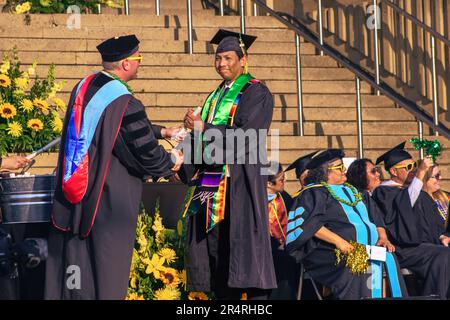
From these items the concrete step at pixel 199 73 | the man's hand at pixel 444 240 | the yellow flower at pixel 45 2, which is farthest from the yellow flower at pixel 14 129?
the yellow flower at pixel 45 2

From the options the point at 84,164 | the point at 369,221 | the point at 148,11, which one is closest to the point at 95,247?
the point at 84,164

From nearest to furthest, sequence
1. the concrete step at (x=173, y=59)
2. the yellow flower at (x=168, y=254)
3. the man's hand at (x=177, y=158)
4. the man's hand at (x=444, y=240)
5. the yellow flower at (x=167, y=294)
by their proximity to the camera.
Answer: the man's hand at (x=177, y=158) < the yellow flower at (x=167, y=294) < the yellow flower at (x=168, y=254) < the man's hand at (x=444, y=240) < the concrete step at (x=173, y=59)

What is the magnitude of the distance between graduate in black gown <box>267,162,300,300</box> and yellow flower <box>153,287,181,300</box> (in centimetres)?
171

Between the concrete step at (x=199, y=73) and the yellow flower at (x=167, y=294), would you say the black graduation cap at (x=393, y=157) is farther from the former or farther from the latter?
the yellow flower at (x=167, y=294)

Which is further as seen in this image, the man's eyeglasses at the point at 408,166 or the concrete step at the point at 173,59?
the concrete step at the point at 173,59

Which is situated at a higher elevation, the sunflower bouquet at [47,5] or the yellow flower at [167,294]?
the sunflower bouquet at [47,5]

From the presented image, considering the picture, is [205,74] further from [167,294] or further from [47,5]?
[167,294]

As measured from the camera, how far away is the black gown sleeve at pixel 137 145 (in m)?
9.42

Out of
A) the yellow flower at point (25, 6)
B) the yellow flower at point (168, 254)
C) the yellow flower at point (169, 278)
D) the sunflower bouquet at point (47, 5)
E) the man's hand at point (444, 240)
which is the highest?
the sunflower bouquet at point (47, 5)

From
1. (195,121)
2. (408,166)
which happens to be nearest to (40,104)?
(195,121)

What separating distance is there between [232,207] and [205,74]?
15.6ft

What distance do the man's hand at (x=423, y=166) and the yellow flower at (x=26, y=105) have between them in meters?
3.46

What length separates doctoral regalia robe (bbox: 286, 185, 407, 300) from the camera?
37.5 ft

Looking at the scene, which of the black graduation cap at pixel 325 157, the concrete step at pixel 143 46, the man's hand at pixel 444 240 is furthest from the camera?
the concrete step at pixel 143 46
